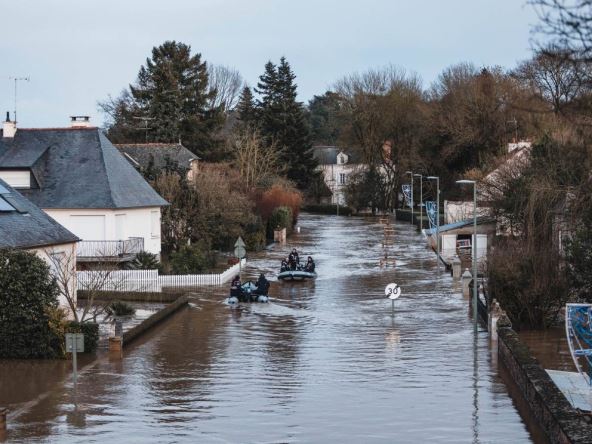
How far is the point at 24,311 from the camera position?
86.5 ft

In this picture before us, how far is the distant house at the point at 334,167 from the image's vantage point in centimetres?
12689

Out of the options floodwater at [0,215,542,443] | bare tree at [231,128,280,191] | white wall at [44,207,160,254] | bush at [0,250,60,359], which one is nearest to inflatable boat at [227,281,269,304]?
floodwater at [0,215,542,443]

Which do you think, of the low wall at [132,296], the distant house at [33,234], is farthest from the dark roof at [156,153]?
the distant house at [33,234]

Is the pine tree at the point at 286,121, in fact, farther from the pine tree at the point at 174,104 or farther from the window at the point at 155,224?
the window at the point at 155,224

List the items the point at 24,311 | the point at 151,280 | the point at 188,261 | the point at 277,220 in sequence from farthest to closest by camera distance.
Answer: the point at 277,220, the point at 188,261, the point at 151,280, the point at 24,311

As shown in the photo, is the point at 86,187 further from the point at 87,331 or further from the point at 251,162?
the point at 251,162

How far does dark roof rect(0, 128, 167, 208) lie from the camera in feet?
150

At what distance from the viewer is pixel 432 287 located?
44781mm

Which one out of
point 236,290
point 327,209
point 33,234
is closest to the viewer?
point 33,234

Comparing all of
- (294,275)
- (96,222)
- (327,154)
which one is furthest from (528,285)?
(327,154)

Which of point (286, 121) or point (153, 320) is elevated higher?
point (286, 121)

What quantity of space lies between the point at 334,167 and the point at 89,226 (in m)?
88.5

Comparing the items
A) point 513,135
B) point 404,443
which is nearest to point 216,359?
point 404,443

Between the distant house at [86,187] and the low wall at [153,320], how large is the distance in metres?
6.95
